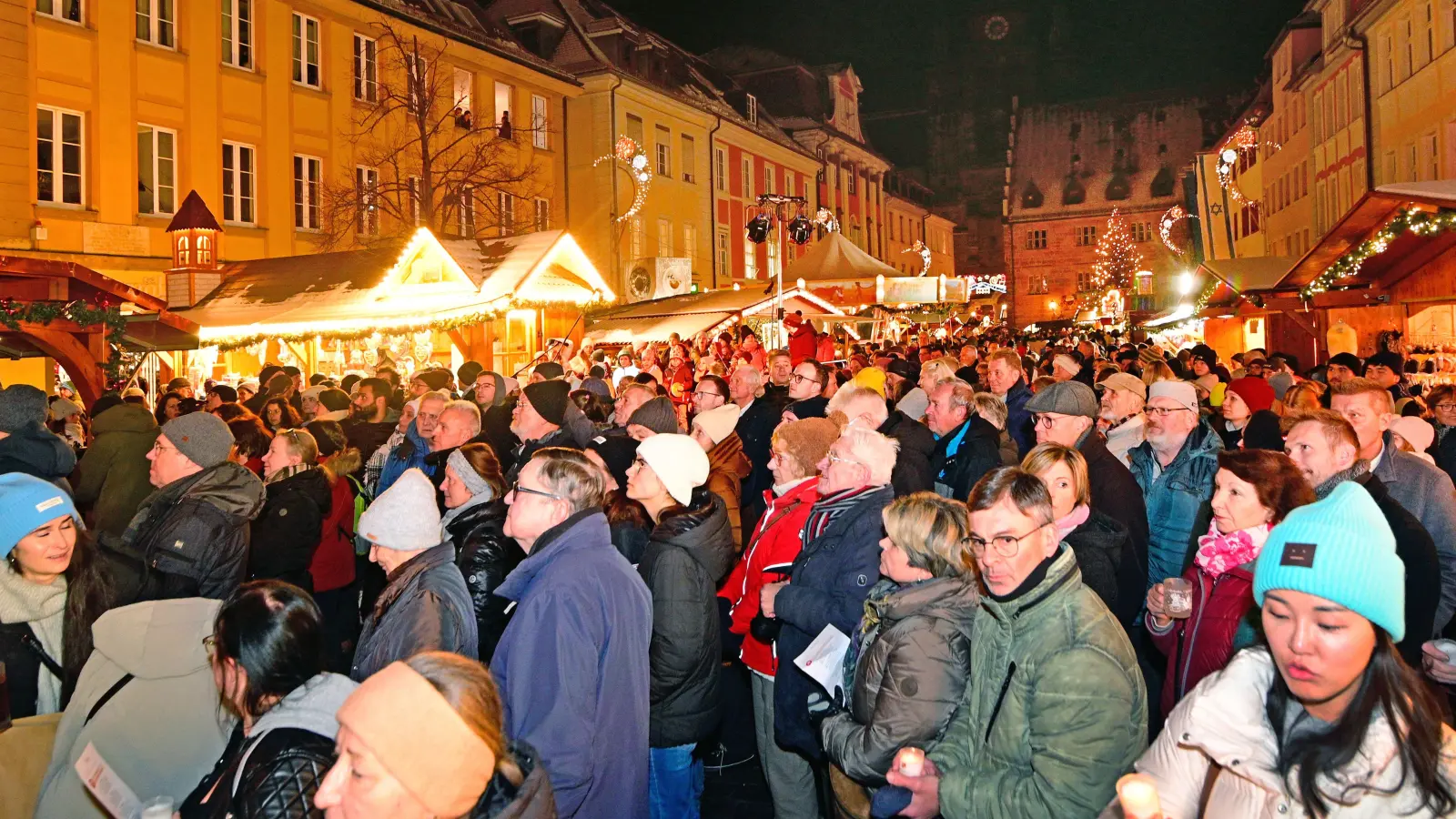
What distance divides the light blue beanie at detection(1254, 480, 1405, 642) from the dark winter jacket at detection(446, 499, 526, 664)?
2966mm

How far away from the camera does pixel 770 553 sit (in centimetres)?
464

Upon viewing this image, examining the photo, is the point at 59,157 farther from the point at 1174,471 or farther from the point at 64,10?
the point at 1174,471

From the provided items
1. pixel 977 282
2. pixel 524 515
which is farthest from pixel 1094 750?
pixel 977 282

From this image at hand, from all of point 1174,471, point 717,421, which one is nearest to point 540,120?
point 717,421

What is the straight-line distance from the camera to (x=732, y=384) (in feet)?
32.9

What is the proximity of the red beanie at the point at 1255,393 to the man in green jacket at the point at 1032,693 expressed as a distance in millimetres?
6149

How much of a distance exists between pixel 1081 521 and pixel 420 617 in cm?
276

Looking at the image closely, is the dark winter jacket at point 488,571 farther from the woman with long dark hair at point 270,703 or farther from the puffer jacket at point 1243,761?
the puffer jacket at point 1243,761

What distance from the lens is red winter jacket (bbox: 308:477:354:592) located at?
273 inches

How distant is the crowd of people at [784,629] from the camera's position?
2271mm

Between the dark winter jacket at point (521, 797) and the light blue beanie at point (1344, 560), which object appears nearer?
the light blue beanie at point (1344, 560)

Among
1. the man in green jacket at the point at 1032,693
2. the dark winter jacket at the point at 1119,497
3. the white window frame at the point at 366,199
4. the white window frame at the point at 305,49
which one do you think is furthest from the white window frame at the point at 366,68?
the man in green jacket at the point at 1032,693

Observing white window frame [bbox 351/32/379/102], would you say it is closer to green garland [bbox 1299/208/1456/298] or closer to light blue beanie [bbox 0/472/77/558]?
green garland [bbox 1299/208/1456/298]

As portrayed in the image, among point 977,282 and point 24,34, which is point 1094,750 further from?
point 977,282
